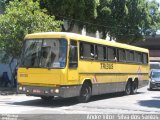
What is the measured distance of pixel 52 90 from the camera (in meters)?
18.1

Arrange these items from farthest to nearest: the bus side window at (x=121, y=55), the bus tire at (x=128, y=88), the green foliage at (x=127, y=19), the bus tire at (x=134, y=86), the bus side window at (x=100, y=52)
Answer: the green foliage at (x=127, y=19) → the bus tire at (x=134, y=86) → the bus tire at (x=128, y=88) → the bus side window at (x=121, y=55) → the bus side window at (x=100, y=52)

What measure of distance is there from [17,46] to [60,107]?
951 centimetres

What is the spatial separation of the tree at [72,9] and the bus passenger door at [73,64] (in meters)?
14.0

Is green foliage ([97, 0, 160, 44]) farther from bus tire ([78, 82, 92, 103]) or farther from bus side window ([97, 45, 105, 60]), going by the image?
bus tire ([78, 82, 92, 103])

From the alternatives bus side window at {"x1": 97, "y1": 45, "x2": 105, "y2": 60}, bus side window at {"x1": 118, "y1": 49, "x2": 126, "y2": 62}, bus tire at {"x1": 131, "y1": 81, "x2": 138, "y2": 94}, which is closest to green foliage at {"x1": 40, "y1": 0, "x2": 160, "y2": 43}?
bus tire at {"x1": 131, "y1": 81, "x2": 138, "y2": 94}

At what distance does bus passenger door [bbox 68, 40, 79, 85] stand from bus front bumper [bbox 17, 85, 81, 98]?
0.95 ft

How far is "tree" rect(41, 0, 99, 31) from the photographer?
3256 centimetres

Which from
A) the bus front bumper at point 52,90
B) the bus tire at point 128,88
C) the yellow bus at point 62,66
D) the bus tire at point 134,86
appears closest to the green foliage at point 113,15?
the bus tire at point 134,86

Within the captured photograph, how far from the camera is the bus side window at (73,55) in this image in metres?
18.5

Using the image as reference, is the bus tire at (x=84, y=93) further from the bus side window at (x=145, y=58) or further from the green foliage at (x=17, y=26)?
the bus side window at (x=145, y=58)

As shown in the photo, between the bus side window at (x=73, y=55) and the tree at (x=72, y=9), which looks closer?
the bus side window at (x=73, y=55)

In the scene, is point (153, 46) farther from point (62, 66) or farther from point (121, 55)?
point (62, 66)

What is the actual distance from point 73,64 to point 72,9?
14.6 meters

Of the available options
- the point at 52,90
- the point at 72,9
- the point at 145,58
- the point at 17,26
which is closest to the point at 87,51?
the point at 52,90
